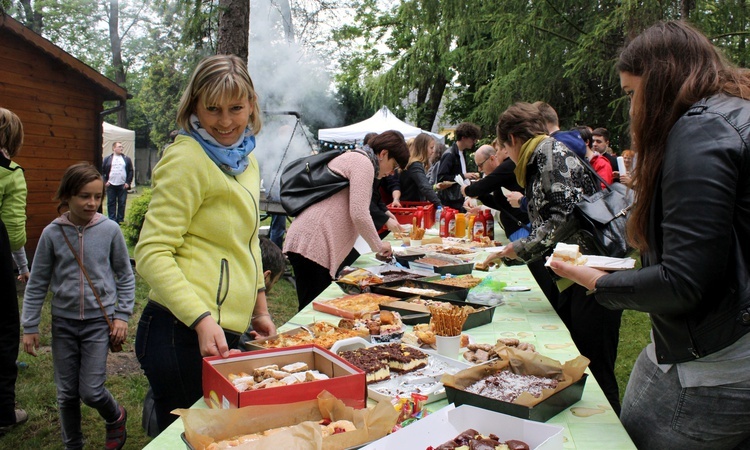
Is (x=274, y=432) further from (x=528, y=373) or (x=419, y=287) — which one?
(x=419, y=287)

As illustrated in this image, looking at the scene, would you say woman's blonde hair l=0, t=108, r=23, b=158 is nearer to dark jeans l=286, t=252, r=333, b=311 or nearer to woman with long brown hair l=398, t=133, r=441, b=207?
dark jeans l=286, t=252, r=333, b=311

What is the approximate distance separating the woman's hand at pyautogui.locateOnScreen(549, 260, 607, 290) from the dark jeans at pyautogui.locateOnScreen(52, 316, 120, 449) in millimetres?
2420

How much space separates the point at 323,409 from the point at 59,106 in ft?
27.5

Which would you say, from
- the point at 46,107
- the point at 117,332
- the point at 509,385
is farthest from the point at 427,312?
the point at 46,107

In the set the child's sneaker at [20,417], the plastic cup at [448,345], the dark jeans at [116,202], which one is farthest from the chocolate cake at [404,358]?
the dark jeans at [116,202]

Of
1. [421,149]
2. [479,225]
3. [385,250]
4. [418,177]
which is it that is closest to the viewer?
[385,250]

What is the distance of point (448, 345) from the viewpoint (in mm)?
2258

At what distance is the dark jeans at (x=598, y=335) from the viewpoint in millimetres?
3084

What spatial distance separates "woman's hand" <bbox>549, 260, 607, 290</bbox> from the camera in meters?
1.71

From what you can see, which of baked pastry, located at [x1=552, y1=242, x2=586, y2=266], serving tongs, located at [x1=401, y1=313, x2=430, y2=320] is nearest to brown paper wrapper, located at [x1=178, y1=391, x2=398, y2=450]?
baked pastry, located at [x1=552, y1=242, x2=586, y2=266]

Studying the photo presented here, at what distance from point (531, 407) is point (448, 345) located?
2.17 feet

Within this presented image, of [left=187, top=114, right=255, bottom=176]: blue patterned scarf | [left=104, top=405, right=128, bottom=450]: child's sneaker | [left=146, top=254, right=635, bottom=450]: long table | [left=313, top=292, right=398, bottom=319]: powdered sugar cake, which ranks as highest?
[left=187, top=114, right=255, bottom=176]: blue patterned scarf

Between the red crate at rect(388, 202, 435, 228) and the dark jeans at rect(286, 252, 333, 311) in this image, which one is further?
the red crate at rect(388, 202, 435, 228)

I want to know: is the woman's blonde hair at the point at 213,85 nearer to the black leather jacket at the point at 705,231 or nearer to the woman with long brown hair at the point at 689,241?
the woman with long brown hair at the point at 689,241
